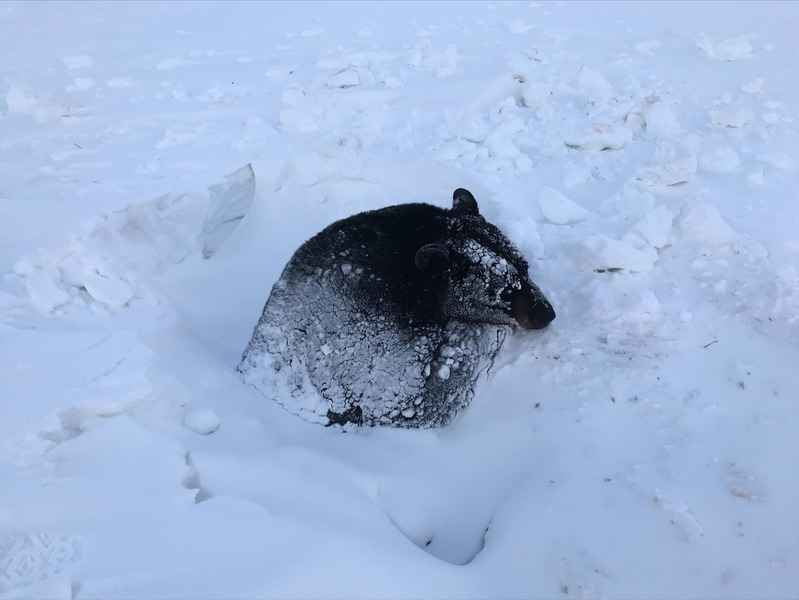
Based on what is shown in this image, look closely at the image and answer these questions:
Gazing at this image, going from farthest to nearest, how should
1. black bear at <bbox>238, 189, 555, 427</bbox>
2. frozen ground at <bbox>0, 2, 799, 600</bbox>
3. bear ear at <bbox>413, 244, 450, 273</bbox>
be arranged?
black bear at <bbox>238, 189, 555, 427</bbox> → bear ear at <bbox>413, 244, 450, 273</bbox> → frozen ground at <bbox>0, 2, 799, 600</bbox>

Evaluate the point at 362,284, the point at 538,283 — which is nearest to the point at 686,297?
the point at 538,283

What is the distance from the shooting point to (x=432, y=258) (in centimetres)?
367

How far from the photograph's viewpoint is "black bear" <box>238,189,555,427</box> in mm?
3768

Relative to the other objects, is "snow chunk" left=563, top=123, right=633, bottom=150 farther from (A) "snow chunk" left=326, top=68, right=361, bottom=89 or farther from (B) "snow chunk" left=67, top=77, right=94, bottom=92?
(B) "snow chunk" left=67, top=77, right=94, bottom=92

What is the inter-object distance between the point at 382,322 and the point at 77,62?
17.1ft

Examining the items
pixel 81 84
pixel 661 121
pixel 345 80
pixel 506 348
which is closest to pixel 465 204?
pixel 506 348

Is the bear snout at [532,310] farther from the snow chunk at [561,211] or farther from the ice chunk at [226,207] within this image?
the ice chunk at [226,207]

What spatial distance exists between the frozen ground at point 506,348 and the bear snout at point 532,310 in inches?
7.5

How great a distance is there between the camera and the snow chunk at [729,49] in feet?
20.1

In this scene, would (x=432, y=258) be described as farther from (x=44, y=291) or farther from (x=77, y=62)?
(x=77, y=62)

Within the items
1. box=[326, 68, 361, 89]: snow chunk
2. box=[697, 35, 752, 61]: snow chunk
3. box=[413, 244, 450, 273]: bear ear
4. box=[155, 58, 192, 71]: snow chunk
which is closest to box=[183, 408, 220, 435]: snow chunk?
box=[413, 244, 450, 273]: bear ear

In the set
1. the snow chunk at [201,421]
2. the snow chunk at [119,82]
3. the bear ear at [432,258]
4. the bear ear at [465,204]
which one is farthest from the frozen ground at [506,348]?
the bear ear at [432,258]

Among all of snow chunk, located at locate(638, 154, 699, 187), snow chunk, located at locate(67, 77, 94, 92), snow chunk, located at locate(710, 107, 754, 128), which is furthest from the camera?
snow chunk, located at locate(67, 77, 94, 92)

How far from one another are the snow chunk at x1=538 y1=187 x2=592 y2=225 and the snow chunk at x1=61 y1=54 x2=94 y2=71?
5115 mm
